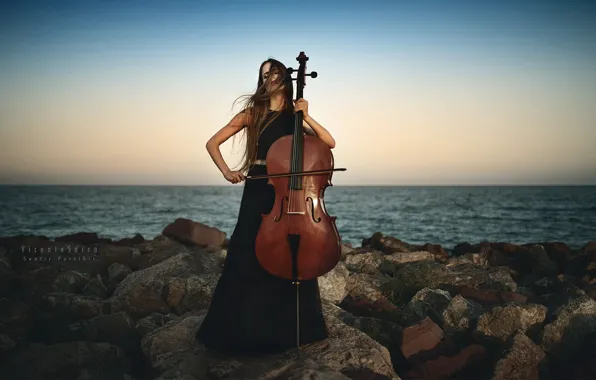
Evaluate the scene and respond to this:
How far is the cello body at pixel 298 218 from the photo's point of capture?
2857 millimetres

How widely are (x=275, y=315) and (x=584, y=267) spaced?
6.80 metres

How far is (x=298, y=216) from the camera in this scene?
2896mm

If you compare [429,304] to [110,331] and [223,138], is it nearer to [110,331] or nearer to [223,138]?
[223,138]

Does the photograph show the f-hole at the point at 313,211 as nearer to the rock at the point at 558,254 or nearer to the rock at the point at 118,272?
the rock at the point at 118,272

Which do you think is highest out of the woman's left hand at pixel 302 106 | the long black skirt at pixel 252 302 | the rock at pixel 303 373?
the woman's left hand at pixel 302 106

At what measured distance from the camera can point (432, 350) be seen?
394cm

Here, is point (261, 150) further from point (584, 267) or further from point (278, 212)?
point (584, 267)

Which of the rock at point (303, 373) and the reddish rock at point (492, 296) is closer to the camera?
the rock at point (303, 373)

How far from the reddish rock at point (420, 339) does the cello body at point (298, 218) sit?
54.6 inches

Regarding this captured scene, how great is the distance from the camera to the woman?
3.29 m

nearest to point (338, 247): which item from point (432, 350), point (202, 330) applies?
point (202, 330)

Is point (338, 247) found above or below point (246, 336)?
above

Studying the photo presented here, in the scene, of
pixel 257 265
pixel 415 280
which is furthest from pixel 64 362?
pixel 415 280

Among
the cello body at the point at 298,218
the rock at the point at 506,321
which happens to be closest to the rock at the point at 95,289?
the cello body at the point at 298,218
